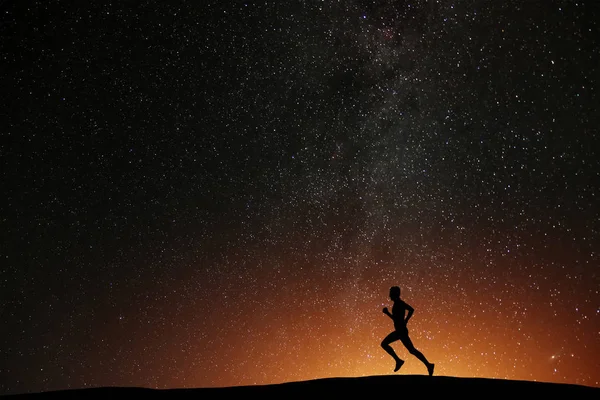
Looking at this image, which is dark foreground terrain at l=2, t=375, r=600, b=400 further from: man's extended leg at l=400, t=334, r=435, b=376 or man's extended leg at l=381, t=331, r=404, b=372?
man's extended leg at l=381, t=331, r=404, b=372

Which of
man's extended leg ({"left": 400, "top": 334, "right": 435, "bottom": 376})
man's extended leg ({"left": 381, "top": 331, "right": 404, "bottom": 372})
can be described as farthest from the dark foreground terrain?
man's extended leg ({"left": 381, "top": 331, "right": 404, "bottom": 372})

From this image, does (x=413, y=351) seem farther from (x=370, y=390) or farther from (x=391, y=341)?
(x=370, y=390)

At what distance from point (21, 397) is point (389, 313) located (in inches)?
223

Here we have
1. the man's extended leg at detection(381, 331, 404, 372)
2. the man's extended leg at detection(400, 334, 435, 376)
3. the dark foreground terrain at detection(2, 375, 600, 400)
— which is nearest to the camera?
the dark foreground terrain at detection(2, 375, 600, 400)

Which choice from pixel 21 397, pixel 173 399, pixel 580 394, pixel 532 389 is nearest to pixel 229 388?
pixel 173 399

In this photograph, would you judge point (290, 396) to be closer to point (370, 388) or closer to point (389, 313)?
point (370, 388)

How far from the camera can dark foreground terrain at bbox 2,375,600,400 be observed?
23.2 feet

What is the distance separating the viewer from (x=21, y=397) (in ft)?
25.0

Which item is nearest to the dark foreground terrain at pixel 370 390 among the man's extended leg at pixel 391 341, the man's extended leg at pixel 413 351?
the man's extended leg at pixel 413 351

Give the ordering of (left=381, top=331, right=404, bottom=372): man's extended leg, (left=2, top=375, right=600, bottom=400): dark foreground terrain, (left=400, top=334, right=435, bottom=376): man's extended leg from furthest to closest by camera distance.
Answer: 1. (left=381, top=331, right=404, bottom=372): man's extended leg
2. (left=400, top=334, right=435, bottom=376): man's extended leg
3. (left=2, top=375, right=600, bottom=400): dark foreground terrain

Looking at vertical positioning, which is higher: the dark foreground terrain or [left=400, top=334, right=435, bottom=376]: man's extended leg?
[left=400, top=334, right=435, bottom=376]: man's extended leg

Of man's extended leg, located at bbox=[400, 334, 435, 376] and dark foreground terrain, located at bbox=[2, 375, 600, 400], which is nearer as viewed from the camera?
dark foreground terrain, located at bbox=[2, 375, 600, 400]

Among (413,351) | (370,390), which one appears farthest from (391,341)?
(370,390)

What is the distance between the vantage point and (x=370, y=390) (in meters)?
7.21
